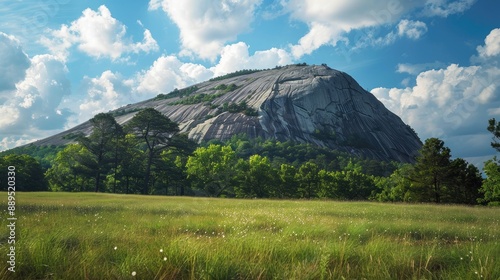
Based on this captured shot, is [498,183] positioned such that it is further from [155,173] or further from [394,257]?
[155,173]

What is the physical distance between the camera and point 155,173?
75000 millimetres

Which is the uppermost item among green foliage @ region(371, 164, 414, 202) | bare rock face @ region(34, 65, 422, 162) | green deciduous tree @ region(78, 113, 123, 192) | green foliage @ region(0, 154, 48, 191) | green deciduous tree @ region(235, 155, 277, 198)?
bare rock face @ region(34, 65, 422, 162)

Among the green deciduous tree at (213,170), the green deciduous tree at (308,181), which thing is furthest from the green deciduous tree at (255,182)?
the green deciduous tree at (308,181)

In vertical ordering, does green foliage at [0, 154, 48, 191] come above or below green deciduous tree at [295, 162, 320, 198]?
above

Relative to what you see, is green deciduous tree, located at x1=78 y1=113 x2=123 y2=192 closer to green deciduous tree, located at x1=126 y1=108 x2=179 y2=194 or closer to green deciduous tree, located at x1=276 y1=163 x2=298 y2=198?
green deciduous tree, located at x1=126 y1=108 x2=179 y2=194

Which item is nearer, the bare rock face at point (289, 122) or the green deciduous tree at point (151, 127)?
the green deciduous tree at point (151, 127)

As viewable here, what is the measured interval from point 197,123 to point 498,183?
13684cm

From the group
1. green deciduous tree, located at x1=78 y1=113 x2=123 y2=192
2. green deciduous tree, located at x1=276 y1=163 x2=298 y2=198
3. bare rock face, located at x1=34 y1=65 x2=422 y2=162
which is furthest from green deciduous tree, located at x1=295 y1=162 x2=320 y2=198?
bare rock face, located at x1=34 y1=65 x2=422 y2=162

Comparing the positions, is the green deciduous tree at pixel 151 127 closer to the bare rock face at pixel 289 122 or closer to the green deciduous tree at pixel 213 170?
the green deciduous tree at pixel 213 170

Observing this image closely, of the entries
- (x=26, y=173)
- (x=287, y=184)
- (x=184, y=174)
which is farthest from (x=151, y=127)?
(x=287, y=184)

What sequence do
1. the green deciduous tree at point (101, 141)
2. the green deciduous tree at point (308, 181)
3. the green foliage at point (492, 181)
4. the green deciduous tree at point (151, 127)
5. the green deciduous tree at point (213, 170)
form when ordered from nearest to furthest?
the green foliage at point (492, 181) < the green deciduous tree at point (101, 141) < the green deciduous tree at point (151, 127) < the green deciduous tree at point (213, 170) < the green deciduous tree at point (308, 181)

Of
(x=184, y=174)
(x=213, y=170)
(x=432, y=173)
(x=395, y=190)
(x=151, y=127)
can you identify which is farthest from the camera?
(x=213, y=170)

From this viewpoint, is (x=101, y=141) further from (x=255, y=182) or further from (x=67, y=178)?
(x=255, y=182)

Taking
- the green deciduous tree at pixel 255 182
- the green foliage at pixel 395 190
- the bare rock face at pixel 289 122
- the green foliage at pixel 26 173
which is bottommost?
the green foliage at pixel 395 190
